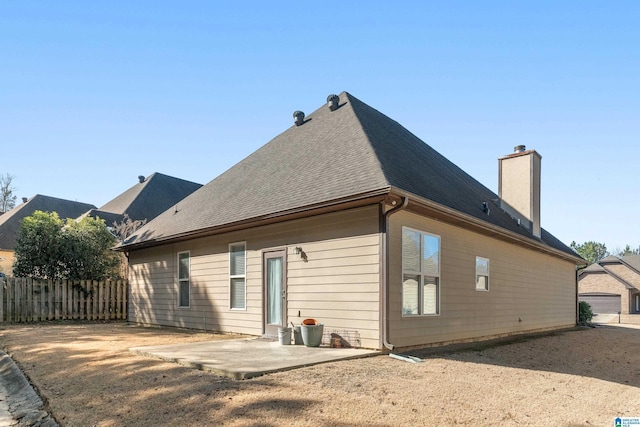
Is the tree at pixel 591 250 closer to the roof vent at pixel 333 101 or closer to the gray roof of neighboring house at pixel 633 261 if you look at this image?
the gray roof of neighboring house at pixel 633 261

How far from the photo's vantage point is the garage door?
36.8 meters

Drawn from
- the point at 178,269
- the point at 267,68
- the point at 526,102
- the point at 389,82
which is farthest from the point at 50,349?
the point at 526,102

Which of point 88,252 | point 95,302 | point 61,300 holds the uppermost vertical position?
point 88,252

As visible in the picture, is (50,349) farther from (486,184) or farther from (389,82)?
(486,184)

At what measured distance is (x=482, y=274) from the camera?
1123 centimetres

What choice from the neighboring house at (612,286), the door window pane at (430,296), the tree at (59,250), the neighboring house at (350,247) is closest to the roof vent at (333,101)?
the neighboring house at (350,247)

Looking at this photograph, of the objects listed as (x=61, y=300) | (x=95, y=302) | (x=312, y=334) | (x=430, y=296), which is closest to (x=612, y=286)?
(x=430, y=296)

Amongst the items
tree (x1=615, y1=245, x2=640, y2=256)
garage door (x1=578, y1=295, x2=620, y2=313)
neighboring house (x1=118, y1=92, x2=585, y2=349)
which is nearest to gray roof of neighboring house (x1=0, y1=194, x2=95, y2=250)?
neighboring house (x1=118, y1=92, x2=585, y2=349)

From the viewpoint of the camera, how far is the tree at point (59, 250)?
15422mm

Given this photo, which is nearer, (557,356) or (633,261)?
(557,356)

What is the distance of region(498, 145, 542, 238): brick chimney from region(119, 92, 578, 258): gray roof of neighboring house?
0.57 metres

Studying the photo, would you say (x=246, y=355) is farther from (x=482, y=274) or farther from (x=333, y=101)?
(x=333, y=101)

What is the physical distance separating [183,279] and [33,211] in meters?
21.2

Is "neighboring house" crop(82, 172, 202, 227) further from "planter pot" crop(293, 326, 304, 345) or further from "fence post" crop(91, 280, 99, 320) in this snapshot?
"planter pot" crop(293, 326, 304, 345)
